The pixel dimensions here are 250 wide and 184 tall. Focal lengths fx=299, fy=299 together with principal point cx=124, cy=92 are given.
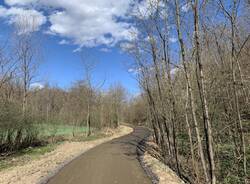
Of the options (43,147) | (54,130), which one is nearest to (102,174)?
(43,147)

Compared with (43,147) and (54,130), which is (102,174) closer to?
(43,147)

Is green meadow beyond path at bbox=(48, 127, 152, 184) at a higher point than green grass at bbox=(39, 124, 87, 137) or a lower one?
lower

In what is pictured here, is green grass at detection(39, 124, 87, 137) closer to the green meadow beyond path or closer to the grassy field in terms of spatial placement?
the grassy field

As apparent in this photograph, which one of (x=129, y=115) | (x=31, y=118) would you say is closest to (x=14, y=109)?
(x=31, y=118)

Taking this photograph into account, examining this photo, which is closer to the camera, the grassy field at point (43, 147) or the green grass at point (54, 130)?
the grassy field at point (43, 147)

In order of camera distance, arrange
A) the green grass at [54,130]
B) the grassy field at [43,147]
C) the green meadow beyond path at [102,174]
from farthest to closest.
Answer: the green grass at [54,130]
the grassy field at [43,147]
the green meadow beyond path at [102,174]

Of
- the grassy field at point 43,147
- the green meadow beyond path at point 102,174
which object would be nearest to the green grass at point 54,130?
the grassy field at point 43,147

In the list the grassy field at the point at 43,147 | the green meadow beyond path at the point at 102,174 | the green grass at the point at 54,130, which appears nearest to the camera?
the green meadow beyond path at the point at 102,174

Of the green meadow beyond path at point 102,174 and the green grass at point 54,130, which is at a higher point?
the green grass at point 54,130

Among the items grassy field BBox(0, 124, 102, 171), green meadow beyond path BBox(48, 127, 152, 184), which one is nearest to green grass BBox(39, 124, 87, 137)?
grassy field BBox(0, 124, 102, 171)

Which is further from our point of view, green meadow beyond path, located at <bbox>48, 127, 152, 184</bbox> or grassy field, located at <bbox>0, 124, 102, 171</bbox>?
grassy field, located at <bbox>0, 124, 102, 171</bbox>

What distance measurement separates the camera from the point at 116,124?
51.9m

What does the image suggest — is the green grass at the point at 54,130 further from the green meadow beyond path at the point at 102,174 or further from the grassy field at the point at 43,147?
the green meadow beyond path at the point at 102,174

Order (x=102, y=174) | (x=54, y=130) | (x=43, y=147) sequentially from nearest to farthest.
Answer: (x=102, y=174)
(x=43, y=147)
(x=54, y=130)
